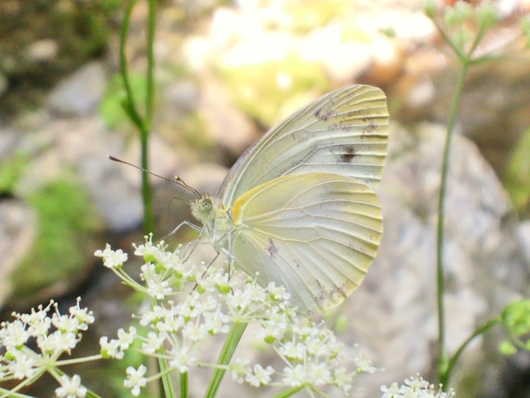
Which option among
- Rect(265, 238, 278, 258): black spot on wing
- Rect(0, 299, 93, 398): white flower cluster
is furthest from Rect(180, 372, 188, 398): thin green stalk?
Rect(265, 238, 278, 258): black spot on wing

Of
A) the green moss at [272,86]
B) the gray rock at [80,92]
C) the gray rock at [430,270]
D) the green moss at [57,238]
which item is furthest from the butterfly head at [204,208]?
the gray rock at [80,92]

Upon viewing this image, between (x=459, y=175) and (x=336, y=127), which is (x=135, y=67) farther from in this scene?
(x=336, y=127)

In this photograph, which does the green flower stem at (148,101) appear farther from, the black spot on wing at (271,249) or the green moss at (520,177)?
the green moss at (520,177)

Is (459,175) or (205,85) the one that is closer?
(459,175)

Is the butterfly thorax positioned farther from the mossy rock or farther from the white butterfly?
the mossy rock

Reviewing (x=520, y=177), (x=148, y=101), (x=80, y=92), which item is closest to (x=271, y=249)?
(x=148, y=101)

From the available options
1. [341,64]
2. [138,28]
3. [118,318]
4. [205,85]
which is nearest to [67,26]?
[138,28]
